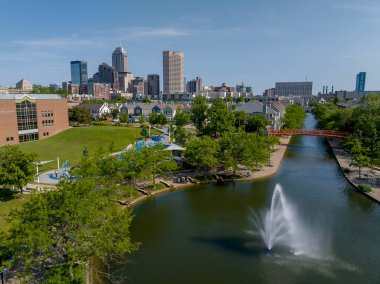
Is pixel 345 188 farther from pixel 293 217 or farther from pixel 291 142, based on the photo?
pixel 291 142

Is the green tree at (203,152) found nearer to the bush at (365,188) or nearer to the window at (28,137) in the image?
the bush at (365,188)

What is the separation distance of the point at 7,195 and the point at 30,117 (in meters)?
34.5

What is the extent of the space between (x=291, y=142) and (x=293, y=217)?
48053 mm

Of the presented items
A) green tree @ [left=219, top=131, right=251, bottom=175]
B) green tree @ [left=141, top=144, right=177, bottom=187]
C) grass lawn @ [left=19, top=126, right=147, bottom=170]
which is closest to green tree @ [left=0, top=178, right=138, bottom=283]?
green tree @ [left=141, top=144, right=177, bottom=187]

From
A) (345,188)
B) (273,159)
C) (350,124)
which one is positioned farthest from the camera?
(350,124)

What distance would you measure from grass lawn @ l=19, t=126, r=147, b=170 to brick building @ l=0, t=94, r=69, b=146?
7.05ft

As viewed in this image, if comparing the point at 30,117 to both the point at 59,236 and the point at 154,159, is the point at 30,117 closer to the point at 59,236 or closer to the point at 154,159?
the point at 154,159

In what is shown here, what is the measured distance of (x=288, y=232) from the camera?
25406 mm

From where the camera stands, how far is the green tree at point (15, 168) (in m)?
29.1

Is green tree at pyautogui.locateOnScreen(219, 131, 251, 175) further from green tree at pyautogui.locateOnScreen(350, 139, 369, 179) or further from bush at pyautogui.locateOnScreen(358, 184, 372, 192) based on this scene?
green tree at pyautogui.locateOnScreen(350, 139, 369, 179)

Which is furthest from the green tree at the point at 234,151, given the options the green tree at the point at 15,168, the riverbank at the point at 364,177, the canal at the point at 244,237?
the green tree at the point at 15,168

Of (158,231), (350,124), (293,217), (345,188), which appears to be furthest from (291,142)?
(158,231)

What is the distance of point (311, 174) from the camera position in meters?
44.4

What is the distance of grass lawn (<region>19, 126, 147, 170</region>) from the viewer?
2019 inches
